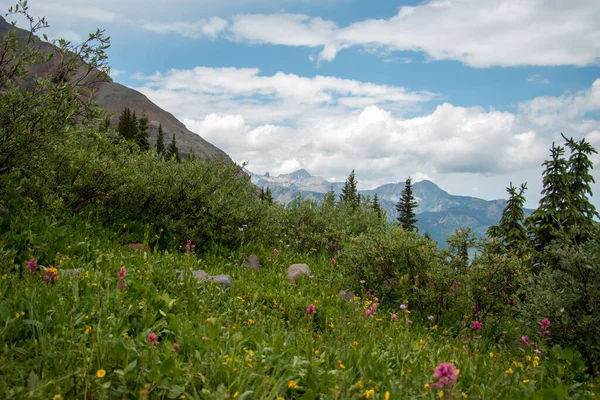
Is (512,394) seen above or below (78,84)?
below

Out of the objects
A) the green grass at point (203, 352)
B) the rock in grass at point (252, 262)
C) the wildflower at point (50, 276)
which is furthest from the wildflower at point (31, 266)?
the rock in grass at point (252, 262)

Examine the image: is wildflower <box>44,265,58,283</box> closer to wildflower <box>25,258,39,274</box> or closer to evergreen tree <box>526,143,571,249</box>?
wildflower <box>25,258,39,274</box>

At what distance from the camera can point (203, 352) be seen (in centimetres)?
369

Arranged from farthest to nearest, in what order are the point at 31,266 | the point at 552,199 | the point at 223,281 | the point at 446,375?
the point at 552,199 → the point at 223,281 → the point at 31,266 → the point at 446,375

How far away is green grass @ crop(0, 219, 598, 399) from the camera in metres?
3.08

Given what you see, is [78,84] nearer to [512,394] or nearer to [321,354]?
[321,354]

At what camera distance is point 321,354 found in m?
3.99

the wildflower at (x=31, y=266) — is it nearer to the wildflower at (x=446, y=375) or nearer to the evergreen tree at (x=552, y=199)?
the wildflower at (x=446, y=375)

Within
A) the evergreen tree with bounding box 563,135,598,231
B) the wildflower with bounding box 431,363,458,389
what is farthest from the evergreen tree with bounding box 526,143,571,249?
the wildflower with bounding box 431,363,458,389

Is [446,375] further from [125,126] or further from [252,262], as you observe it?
[125,126]

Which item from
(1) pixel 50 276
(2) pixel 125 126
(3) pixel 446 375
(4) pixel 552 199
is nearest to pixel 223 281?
(1) pixel 50 276

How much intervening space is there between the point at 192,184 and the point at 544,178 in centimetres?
1453

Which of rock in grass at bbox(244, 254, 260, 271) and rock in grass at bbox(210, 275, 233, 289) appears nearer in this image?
rock in grass at bbox(210, 275, 233, 289)

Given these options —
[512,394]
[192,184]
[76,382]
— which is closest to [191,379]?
[76,382]
